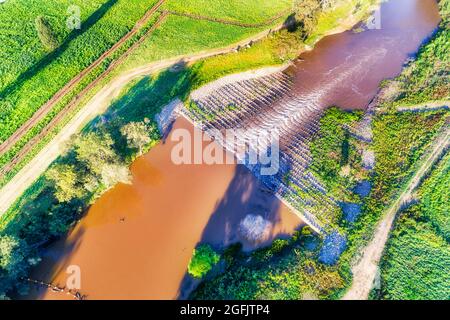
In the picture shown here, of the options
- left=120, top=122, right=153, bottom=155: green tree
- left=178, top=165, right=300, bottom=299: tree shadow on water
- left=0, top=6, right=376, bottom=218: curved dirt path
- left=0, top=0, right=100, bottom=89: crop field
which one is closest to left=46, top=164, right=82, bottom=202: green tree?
left=120, top=122, right=153, bottom=155: green tree

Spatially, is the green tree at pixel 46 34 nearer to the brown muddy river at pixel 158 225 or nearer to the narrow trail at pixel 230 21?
the narrow trail at pixel 230 21

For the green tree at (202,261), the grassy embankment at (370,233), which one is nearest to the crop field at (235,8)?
the grassy embankment at (370,233)

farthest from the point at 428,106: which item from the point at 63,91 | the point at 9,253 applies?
the point at 9,253

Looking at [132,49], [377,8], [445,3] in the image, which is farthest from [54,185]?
[445,3]

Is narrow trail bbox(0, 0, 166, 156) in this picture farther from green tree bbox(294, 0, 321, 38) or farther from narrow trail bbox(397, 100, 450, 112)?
narrow trail bbox(397, 100, 450, 112)

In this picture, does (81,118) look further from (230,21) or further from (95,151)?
(230,21)

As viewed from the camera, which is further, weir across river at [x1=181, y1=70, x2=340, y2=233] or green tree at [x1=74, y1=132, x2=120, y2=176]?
weir across river at [x1=181, y1=70, x2=340, y2=233]

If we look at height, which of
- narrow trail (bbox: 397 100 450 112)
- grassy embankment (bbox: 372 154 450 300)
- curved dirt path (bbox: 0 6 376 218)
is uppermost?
curved dirt path (bbox: 0 6 376 218)
